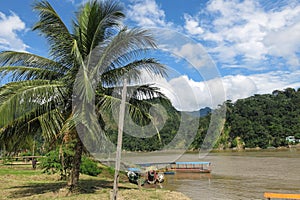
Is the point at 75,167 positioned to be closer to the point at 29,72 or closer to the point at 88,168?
the point at 29,72

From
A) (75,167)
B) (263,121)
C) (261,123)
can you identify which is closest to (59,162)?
(75,167)

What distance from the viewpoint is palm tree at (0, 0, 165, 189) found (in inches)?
287

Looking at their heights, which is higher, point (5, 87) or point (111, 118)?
point (5, 87)

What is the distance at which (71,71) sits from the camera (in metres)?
7.90

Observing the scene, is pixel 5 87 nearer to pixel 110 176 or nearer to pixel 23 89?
pixel 23 89

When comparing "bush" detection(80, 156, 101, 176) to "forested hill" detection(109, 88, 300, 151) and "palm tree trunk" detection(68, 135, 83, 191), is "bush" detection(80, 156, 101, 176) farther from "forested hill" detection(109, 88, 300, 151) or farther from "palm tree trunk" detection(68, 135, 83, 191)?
"forested hill" detection(109, 88, 300, 151)

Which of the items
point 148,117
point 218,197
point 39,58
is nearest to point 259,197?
point 218,197

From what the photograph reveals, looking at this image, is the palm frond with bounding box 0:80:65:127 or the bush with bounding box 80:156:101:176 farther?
the bush with bounding box 80:156:101:176

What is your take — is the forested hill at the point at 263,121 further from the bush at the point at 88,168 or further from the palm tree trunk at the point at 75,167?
the palm tree trunk at the point at 75,167

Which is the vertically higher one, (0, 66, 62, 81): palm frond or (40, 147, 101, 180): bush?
(0, 66, 62, 81): palm frond

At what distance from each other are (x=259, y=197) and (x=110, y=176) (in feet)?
27.7

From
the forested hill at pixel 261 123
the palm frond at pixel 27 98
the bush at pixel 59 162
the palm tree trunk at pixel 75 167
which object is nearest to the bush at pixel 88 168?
the bush at pixel 59 162

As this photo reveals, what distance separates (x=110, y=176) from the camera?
1683 centimetres

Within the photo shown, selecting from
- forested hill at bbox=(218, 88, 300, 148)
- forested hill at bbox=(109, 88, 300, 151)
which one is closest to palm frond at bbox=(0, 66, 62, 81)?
forested hill at bbox=(109, 88, 300, 151)
